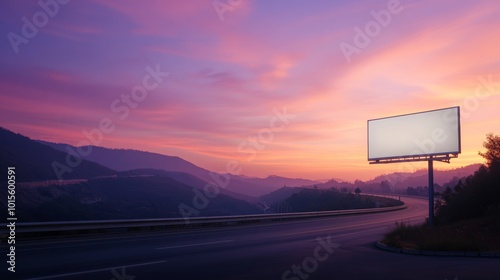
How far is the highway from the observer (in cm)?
1123

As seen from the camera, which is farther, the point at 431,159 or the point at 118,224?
the point at 431,159

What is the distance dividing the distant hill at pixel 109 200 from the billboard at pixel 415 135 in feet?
76.6

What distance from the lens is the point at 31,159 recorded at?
62594 mm

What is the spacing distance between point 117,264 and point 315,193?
329 ft

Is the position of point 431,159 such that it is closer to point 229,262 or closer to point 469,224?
point 469,224

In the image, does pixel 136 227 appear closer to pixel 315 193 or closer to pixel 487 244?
pixel 487 244

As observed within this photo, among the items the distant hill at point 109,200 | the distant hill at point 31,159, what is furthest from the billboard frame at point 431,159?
the distant hill at point 31,159

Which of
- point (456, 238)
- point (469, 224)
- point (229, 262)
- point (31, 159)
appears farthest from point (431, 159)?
point (31, 159)
